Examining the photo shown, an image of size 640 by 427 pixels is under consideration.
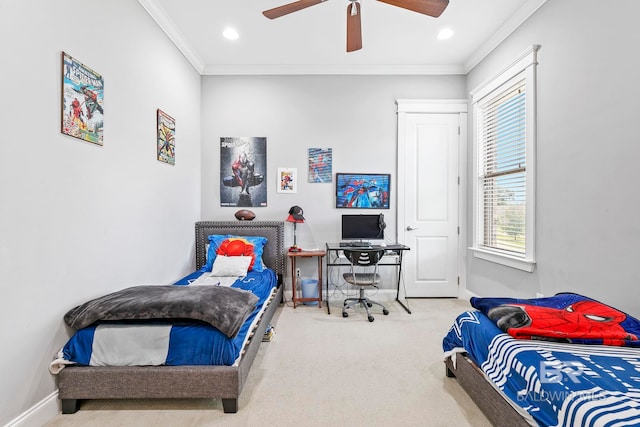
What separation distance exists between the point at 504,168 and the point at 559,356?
2377 millimetres

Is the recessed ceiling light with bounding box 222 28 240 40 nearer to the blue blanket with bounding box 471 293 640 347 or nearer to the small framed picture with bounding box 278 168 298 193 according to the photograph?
the small framed picture with bounding box 278 168 298 193

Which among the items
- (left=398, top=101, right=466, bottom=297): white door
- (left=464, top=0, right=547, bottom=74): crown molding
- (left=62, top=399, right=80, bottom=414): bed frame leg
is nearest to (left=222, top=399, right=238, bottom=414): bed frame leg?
(left=62, top=399, right=80, bottom=414): bed frame leg

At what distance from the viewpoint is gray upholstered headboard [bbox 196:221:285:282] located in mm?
3801

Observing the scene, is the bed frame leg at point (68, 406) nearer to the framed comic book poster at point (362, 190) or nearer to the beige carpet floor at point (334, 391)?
the beige carpet floor at point (334, 391)

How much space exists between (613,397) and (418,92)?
3.77 m

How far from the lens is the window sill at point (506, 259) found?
275 cm

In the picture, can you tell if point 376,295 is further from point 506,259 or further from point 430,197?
point 506,259

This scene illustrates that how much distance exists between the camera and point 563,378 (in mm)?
1211

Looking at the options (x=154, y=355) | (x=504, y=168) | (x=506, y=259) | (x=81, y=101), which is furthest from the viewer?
(x=504, y=168)

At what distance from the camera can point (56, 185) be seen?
5.78 ft

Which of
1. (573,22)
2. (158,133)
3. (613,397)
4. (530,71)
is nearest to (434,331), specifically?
(613,397)

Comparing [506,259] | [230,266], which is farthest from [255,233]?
[506,259]

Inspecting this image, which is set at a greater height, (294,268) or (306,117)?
(306,117)

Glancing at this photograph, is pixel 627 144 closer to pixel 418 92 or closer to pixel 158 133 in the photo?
pixel 418 92
